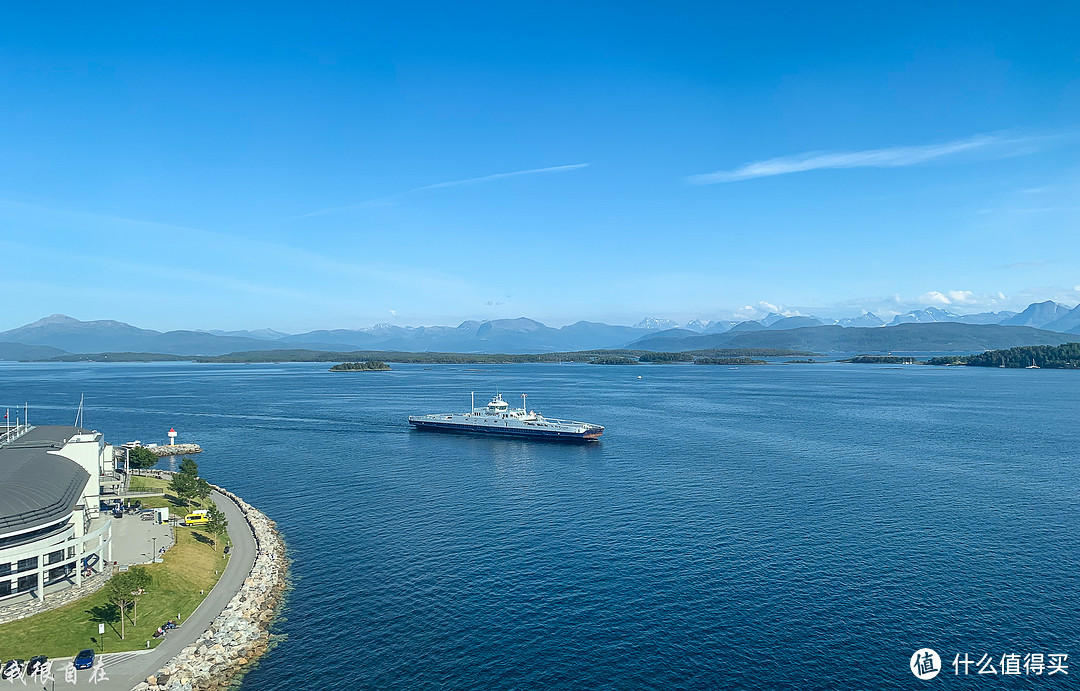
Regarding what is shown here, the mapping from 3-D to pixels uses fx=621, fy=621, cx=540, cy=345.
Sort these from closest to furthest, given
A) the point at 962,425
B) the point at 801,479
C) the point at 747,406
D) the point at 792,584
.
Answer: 1. the point at 792,584
2. the point at 801,479
3. the point at 962,425
4. the point at 747,406

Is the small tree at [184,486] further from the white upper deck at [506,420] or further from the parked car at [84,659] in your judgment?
the white upper deck at [506,420]

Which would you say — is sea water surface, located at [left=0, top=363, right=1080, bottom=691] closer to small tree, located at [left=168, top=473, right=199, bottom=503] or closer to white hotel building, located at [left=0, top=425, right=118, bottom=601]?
small tree, located at [left=168, top=473, right=199, bottom=503]

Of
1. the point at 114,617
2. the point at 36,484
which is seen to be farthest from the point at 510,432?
the point at 114,617

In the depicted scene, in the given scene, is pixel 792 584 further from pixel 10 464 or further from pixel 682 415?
pixel 682 415

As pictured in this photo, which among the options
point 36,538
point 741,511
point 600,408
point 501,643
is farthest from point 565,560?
point 600,408

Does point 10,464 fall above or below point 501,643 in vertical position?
above

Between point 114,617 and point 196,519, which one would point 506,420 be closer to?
point 196,519
